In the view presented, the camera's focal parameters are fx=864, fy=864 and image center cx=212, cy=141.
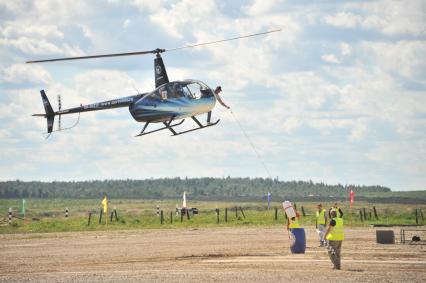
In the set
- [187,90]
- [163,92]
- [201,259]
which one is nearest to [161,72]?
[163,92]

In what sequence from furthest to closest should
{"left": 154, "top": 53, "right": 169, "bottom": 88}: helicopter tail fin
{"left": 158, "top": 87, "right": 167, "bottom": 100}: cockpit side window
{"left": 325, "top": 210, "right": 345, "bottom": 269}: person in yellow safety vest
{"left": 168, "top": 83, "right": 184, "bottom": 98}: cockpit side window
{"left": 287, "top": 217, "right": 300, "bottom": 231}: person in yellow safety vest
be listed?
{"left": 154, "top": 53, "right": 169, "bottom": 88}: helicopter tail fin < {"left": 158, "top": 87, "right": 167, "bottom": 100}: cockpit side window < {"left": 168, "top": 83, "right": 184, "bottom": 98}: cockpit side window < {"left": 287, "top": 217, "right": 300, "bottom": 231}: person in yellow safety vest < {"left": 325, "top": 210, "right": 345, "bottom": 269}: person in yellow safety vest

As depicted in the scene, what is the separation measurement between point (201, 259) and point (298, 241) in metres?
3.73

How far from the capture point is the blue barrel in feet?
106

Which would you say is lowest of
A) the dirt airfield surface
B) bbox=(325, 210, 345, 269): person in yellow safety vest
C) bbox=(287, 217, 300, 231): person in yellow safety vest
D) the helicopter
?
the dirt airfield surface

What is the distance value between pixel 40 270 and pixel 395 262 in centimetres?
1219

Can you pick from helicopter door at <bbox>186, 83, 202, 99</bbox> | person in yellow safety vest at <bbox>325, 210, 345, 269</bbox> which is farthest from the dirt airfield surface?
helicopter door at <bbox>186, 83, 202, 99</bbox>

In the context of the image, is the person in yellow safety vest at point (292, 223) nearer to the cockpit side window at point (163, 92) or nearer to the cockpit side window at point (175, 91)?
the cockpit side window at point (175, 91)

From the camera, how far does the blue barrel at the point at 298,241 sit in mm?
32406

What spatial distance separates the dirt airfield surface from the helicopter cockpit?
6545mm

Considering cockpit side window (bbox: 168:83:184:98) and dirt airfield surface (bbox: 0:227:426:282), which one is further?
cockpit side window (bbox: 168:83:184:98)

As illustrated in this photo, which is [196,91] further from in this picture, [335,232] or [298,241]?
[335,232]

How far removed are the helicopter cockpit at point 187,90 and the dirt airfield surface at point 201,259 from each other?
21.5 feet

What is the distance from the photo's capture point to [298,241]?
107 feet

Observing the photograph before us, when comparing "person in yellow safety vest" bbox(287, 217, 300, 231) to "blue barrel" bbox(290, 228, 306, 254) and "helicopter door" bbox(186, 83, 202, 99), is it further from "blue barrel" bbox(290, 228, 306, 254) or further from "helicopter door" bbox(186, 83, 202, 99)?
"helicopter door" bbox(186, 83, 202, 99)
